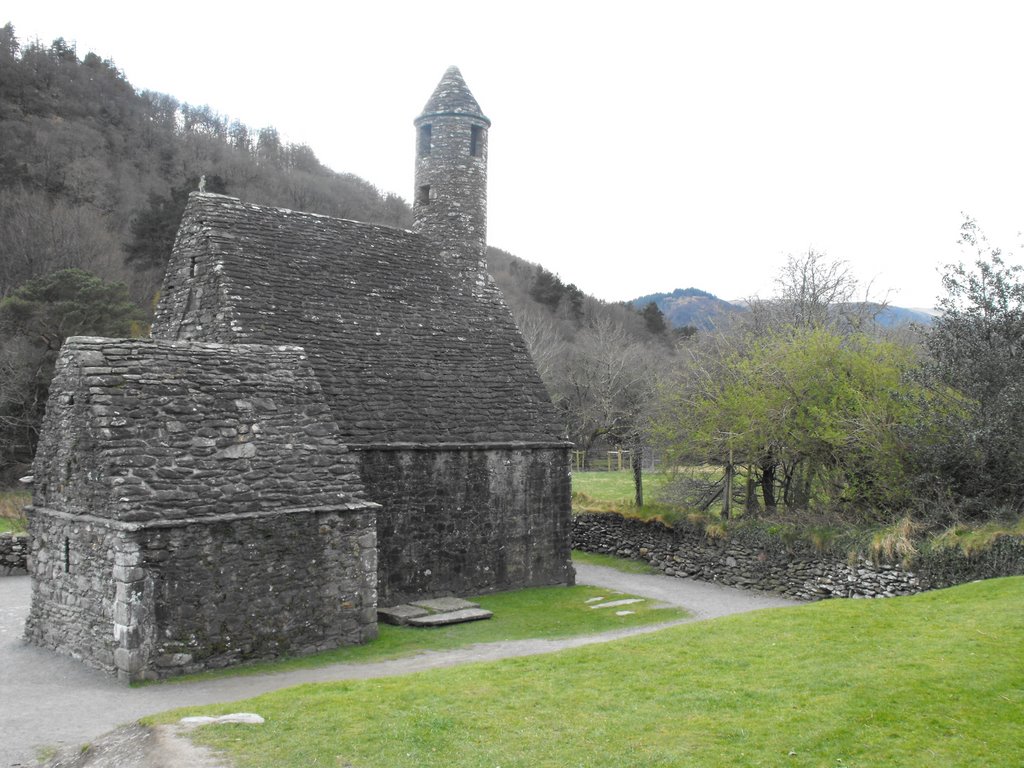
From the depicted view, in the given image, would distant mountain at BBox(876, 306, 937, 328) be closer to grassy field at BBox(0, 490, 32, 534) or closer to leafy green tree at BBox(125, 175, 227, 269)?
grassy field at BBox(0, 490, 32, 534)

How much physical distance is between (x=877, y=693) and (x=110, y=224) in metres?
50.5

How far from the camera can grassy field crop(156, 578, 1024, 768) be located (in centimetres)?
753

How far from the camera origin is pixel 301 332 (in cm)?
1694

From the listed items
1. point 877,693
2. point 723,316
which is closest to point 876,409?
point 877,693

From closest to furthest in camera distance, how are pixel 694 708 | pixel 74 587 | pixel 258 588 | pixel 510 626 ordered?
pixel 694 708, pixel 258 588, pixel 74 587, pixel 510 626

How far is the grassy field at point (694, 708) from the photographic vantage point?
24.7 ft

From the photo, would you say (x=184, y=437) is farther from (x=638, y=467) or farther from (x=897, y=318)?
(x=897, y=318)

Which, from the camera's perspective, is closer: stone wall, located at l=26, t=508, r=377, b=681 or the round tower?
stone wall, located at l=26, t=508, r=377, b=681

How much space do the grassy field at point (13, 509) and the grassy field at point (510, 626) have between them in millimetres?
14332

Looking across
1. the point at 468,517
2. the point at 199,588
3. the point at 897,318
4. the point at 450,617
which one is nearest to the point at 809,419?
the point at 468,517

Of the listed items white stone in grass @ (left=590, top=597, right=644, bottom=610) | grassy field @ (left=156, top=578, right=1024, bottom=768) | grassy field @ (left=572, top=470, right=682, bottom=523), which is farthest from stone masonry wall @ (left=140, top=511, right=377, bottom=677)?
grassy field @ (left=572, top=470, right=682, bottom=523)

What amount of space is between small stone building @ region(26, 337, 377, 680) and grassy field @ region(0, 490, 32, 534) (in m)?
12.1

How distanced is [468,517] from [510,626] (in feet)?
10.1

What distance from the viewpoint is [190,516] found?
11852 millimetres
